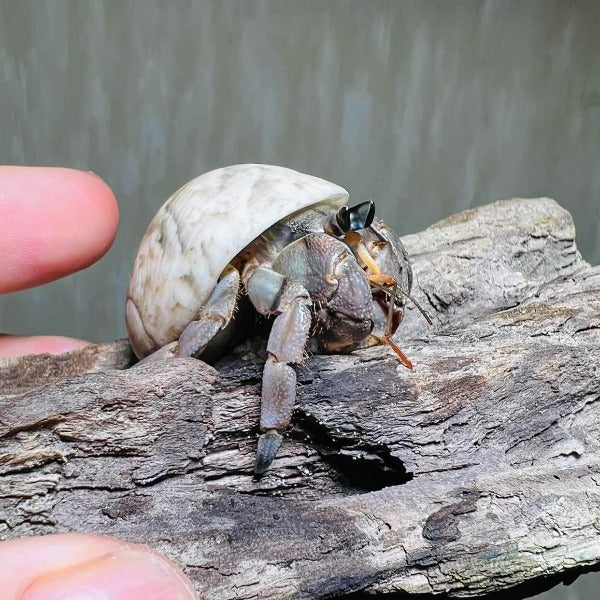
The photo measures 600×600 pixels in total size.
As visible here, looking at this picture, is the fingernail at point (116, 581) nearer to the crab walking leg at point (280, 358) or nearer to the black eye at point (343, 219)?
the crab walking leg at point (280, 358)

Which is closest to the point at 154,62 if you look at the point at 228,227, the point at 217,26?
the point at 217,26

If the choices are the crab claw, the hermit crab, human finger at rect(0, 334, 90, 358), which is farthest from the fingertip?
the crab claw

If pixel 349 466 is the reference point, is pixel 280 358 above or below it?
above

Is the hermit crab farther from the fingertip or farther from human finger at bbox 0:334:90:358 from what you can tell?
human finger at bbox 0:334:90:358

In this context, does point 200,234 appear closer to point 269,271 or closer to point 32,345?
point 269,271

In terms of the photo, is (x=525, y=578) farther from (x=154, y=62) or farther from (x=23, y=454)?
(x=154, y=62)

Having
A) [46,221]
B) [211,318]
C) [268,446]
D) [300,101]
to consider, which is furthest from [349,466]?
[300,101]
